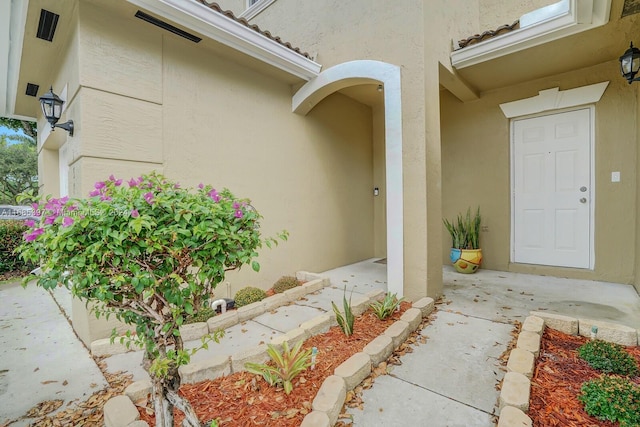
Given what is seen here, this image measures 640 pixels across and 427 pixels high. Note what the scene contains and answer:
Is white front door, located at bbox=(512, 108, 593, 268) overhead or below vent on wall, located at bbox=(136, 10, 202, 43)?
below

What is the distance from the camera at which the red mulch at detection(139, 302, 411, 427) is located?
1.83 m

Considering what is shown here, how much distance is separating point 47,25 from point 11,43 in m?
1.19

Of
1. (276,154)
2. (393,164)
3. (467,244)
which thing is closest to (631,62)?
(393,164)

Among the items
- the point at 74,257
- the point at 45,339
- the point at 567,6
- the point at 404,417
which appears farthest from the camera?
the point at 567,6

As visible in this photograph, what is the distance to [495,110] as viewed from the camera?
5.15 metres

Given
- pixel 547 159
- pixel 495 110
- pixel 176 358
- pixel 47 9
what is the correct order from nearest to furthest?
pixel 176 358 < pixel 47 9 < pixel 547 159 < pixel 495 110

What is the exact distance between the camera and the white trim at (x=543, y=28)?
10.6 ft

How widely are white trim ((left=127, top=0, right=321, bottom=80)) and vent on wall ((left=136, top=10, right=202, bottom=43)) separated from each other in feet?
0.60

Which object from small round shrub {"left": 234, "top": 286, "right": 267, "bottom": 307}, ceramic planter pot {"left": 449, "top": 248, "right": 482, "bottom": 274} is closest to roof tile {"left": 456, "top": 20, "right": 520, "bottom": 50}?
ceramic planter pot {"left": 449, "top": 248, "right": 482, "bottom": 274}

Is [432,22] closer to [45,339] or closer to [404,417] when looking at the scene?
[404,417]

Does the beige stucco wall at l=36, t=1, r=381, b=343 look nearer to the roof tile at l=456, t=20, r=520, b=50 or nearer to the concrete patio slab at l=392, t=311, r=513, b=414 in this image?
the roof tile at l=456, t=20, r=520, b=50

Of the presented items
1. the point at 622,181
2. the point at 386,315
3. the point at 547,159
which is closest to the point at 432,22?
the point at 547,159

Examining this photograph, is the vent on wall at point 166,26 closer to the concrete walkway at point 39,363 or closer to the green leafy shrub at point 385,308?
the concrete walkway at point 39,363

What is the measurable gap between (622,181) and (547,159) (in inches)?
37.6
